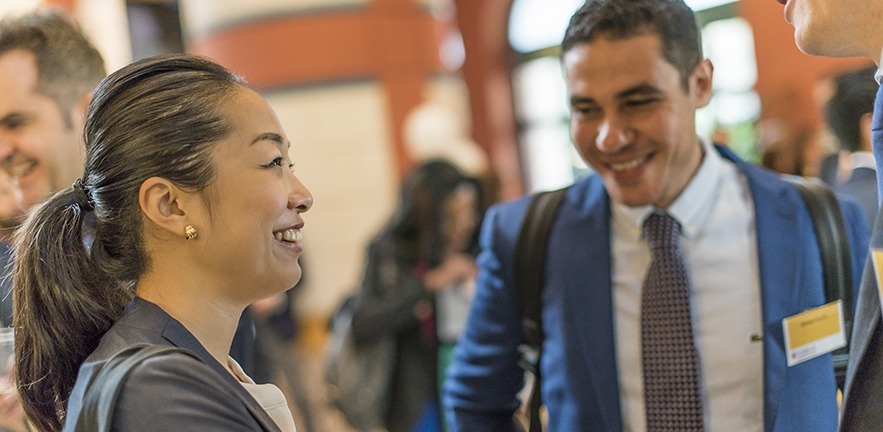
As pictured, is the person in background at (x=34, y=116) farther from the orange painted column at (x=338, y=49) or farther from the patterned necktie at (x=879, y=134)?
the orange painted column at (x=338, y=49)

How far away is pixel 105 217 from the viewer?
156cm

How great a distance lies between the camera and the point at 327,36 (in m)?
9.32

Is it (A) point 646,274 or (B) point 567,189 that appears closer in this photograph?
(A) point 646,274

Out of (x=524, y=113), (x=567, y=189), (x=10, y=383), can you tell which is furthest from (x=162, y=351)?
(x=524, y=113)

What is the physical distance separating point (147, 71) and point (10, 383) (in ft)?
2.24

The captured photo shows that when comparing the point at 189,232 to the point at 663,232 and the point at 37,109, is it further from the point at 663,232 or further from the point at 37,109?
the point at 663,232

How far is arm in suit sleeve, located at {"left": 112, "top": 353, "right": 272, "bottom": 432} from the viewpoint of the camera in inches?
51.1

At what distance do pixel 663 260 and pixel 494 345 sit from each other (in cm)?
43

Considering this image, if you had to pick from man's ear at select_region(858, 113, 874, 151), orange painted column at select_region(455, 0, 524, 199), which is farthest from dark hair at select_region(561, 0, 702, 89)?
orange painted column at select_region(455, 0, 524, 199)

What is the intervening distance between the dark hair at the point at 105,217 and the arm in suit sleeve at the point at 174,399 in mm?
269

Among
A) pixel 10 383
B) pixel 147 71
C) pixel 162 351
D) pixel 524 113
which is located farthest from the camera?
pixel 524 113

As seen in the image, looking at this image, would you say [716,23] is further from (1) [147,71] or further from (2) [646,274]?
(1) [147,71]

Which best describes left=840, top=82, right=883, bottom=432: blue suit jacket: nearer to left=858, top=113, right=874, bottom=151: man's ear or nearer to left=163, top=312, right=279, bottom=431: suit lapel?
left=163, top=312, right=279, bottom=431: suit lapel

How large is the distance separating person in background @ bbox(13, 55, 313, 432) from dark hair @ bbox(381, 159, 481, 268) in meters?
2.64
